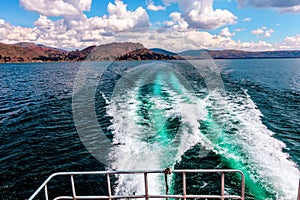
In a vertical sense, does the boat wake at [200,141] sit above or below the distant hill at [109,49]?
below

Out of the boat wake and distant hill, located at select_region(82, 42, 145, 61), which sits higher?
distant hill, located at select_region(82, 42, 145, 61)

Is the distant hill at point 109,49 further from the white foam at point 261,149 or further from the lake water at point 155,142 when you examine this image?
the white foam at point 261,149

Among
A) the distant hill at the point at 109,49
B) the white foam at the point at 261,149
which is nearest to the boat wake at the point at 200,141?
the white foam at the point at 261,149

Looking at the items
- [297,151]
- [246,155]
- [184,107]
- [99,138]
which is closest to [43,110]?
[99,138]

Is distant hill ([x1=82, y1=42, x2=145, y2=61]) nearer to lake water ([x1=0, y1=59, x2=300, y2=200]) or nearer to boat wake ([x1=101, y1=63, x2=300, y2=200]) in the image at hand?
lake water ([x1=0, y1=59, x2=300, y2=200])

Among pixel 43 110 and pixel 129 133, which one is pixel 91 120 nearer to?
pixel 129 133

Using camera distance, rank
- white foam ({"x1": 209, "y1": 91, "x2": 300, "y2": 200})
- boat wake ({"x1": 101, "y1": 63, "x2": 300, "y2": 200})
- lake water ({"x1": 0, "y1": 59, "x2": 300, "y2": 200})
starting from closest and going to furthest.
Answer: white foam ({"x1": 209, "y1": 91, "x2": 300, "y2": 200}) → boat wake ({"x1": 101, "y1": 63, "x2": 300, "y2": 200}) → lake water ({"x1": 0, "y1": 59, "x2": 300, "y2": 200})

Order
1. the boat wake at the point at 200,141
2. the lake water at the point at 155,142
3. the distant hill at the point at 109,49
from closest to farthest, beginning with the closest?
the boat wake at the point at 200,141, the lake water at the point at 155,142, the distant hill at the point at 109,49

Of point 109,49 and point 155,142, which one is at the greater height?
point 109,49

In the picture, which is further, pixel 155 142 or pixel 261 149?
pixel 155 142

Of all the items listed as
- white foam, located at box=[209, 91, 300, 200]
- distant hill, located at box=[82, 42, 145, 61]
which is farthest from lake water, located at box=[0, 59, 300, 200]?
distant hill, located at box=[82, 42, 145, 61]

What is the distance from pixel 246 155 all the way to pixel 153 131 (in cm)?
547

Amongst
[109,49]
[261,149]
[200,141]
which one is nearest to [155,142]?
[200,141]

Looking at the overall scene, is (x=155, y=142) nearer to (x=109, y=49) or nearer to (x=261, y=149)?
(x=261, y=149)
